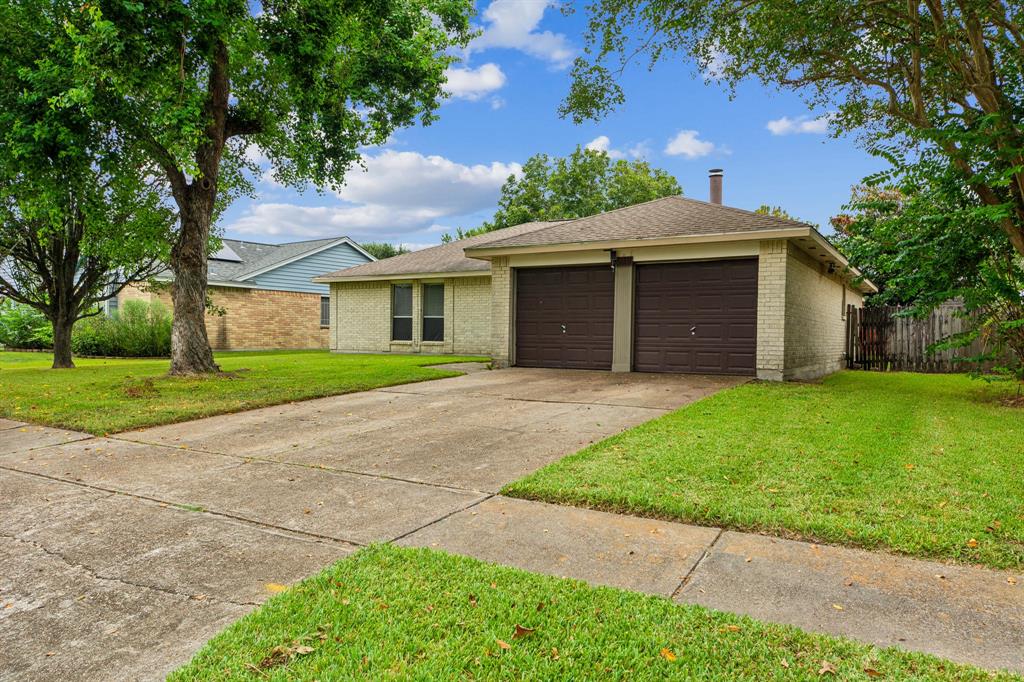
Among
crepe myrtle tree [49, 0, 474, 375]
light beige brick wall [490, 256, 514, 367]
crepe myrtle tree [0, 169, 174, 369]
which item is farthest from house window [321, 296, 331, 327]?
light beige brick wall [490, 256, 514, 367]

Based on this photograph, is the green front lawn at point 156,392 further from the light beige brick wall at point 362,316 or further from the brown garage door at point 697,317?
the light beige brick wall at point 362,316

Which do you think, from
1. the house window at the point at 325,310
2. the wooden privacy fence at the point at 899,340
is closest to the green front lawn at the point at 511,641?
the wooden privacy fence at the point at 899,340

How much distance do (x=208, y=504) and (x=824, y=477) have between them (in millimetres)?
4467

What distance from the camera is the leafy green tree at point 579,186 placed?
3516 centimetres

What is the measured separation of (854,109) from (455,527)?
1276 cm

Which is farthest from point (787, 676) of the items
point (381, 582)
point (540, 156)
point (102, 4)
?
point (540, 156)

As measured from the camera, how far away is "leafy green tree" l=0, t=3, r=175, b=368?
934cm

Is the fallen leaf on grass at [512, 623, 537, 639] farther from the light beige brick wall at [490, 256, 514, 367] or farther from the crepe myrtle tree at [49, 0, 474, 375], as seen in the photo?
A: the light beige brick wall at [490, 256, 514, 367]

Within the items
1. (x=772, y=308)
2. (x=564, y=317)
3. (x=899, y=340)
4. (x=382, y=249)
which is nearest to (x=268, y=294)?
(x=564, y=317)

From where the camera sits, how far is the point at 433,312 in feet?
65.7

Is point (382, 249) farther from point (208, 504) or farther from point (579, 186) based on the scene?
point (208, 504)

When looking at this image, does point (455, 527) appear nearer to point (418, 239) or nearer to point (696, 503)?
point (696, 503)

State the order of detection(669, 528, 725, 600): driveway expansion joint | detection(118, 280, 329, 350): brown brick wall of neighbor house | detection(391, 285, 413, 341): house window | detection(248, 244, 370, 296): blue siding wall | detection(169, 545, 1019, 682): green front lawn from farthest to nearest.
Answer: detection(248, 244, 370, 296): blue siding wall → detection(118, 280, 329, 350): brown brick wall of neighbor house → detection(391, 285, 413, 341): house window → detection(669, 528, 725, 600): driveway expansion joint → detection(169, 545, 1019, 682): green front lawn

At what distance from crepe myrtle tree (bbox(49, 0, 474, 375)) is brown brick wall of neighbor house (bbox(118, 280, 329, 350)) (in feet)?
32.5
